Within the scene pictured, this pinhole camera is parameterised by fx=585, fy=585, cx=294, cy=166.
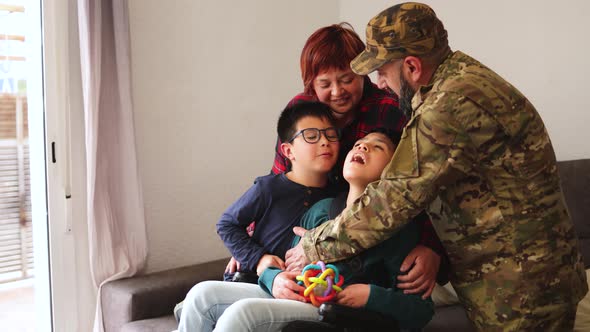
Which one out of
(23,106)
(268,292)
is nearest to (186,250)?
(23,106)

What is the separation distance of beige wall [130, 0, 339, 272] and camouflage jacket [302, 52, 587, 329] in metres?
1.93

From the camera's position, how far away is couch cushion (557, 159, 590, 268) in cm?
273

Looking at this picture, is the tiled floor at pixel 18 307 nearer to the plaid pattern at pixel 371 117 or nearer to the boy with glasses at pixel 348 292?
the boy with glasses at pixel 348 292

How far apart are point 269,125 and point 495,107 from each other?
2453mm

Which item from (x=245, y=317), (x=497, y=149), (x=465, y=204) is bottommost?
(x=245, y=317)

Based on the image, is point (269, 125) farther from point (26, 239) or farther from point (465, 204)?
point (465, 204)

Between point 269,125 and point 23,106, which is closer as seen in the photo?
point 23,106

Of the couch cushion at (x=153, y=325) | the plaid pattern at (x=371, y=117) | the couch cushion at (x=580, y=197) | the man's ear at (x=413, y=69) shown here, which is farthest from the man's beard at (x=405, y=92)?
the couch cushion at (x=153, y=325)

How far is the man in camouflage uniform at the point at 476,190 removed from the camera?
1.52 meters

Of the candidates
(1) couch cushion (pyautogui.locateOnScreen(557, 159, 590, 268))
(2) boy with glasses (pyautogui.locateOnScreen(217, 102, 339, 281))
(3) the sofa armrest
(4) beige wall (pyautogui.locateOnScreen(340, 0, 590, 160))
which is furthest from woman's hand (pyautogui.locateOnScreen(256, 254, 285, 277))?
(4) beige wall (pyautogui.locateOnScreen(340, 0, 590, 160))

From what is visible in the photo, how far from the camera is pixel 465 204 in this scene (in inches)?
63.1

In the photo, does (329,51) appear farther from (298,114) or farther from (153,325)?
(153,325)

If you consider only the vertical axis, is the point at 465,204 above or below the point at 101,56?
below

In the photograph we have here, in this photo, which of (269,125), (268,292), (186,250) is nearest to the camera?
(268,292)
